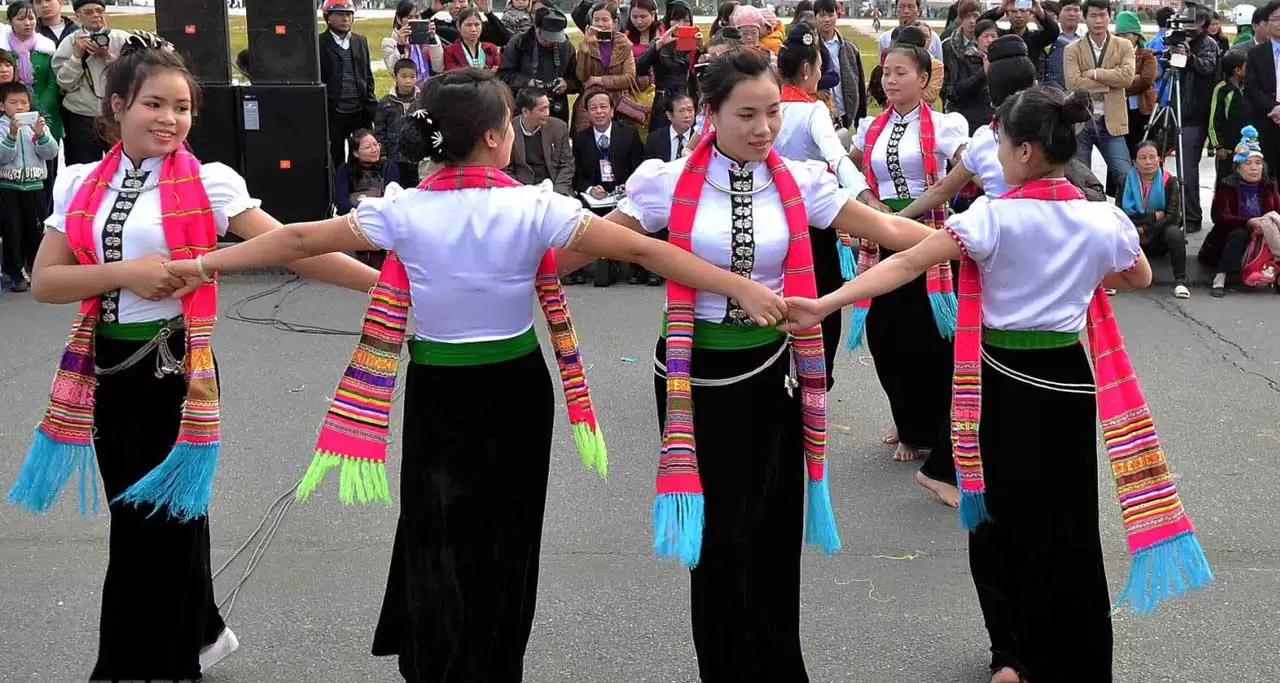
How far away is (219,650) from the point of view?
13.8ft

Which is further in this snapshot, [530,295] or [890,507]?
[890,507]

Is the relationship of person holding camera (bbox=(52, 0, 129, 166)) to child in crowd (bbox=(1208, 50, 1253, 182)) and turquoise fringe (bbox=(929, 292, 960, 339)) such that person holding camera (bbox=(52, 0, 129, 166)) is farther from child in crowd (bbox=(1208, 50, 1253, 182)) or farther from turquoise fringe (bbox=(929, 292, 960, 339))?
child in crowd (bbox=(1208, 50, 1253, 182))

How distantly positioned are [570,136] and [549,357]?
366 cm

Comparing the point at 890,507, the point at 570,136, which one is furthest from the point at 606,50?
the point at 890,507

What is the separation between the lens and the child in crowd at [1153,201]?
1037cm

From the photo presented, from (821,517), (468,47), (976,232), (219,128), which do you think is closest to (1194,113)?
(468,47)

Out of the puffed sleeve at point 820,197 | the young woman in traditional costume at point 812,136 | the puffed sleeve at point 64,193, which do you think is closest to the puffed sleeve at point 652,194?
the puffed sleeve at point 820,197

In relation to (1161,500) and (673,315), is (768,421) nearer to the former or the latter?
(673,315)

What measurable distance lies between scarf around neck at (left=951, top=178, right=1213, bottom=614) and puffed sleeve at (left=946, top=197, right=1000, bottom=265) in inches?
7.1

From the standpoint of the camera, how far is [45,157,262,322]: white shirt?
3773 mm

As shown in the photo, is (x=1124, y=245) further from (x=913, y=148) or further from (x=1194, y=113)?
(x=1194, y=113)

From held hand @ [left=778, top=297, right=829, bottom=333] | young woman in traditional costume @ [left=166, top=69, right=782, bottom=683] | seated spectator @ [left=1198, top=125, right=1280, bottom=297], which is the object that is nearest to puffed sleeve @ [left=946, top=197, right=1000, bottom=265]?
held hand @ [left=778, top=297, right=829, bottom=333]

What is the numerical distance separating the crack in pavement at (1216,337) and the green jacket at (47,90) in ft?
26.7

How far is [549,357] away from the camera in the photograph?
8.38 meters
